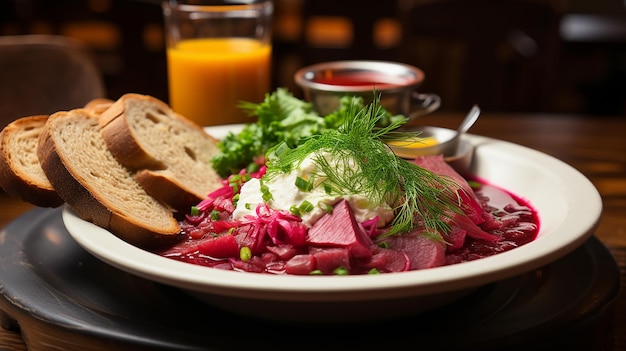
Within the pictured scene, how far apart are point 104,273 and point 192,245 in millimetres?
299

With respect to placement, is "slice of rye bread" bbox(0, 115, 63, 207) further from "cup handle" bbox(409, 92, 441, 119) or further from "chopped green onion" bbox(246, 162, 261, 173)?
"cup handle" bbox(409, 92, 441, 119)

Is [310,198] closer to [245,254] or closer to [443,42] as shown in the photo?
[245,254]

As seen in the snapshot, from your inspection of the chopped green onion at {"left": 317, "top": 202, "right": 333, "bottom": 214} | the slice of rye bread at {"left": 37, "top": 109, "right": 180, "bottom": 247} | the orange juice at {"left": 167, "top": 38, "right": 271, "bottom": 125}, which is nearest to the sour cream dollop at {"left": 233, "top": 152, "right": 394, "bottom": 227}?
the chopped green onion at {"left": 317, "top": 202, "right": 333, "bottom": 214}

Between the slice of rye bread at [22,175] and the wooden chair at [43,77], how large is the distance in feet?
6.83

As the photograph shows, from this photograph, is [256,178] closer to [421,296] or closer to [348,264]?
[348,264]

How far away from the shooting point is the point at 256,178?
7.54ft

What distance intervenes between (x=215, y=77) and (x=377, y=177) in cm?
200

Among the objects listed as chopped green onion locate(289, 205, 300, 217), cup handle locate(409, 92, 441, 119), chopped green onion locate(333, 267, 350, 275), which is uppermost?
chopped green onion locate(289, 205, 300, 217)

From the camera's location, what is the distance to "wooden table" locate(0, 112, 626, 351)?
291 centimetres

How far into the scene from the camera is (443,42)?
5293 mm

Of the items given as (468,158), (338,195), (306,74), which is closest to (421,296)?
(338,195)

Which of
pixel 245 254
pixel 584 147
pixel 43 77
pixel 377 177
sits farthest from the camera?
pixel 43 77

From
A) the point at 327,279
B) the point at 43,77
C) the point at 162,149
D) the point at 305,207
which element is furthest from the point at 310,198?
the point at 43,77

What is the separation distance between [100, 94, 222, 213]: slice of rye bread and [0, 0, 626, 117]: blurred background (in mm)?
2021
